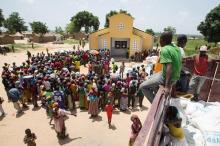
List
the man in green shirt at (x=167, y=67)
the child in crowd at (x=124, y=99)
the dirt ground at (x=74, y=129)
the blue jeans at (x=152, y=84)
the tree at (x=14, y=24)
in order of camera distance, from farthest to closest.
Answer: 1. the tree at (x=14, y=24)
2. the child in crowd at (x=124, y=99)
3. the dirt ground at (x=74, y=129)
4. the blue jeans at (x=152, y=84)
5. the man in green shirt at (x=167, y=67)

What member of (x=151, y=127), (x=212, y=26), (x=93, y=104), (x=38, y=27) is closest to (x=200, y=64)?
(x=151, y=127)

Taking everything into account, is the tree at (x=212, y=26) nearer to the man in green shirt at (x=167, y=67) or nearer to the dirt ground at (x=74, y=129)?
the dirt ground at (x=74, y=129)

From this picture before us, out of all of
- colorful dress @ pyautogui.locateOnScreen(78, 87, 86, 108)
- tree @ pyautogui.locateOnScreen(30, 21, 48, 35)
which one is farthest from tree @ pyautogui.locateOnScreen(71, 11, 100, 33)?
colorful dress @ pyautogui.locateOnScreen(78, 87, 86, 108)

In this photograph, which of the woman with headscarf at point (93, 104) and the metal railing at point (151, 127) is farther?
the woman with headscarf at point (93, 104)

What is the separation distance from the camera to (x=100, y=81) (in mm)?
11719

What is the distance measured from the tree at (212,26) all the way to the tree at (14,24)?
202 ft

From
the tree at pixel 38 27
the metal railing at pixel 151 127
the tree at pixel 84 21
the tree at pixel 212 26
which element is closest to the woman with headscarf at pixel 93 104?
the metal railing at pixel 151 127

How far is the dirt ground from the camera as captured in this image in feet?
29.0

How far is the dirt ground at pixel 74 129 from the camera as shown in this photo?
8852 millimetres

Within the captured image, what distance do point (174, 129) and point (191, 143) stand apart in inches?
19.8

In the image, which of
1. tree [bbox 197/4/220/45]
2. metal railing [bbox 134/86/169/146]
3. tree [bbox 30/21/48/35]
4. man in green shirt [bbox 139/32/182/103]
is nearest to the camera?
metal railing [bbox 134/86/169/146]

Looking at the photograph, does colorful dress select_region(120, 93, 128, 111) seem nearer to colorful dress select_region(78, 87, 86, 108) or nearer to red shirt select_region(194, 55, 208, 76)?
colorful dress select_region(78, 87, 86, 108)

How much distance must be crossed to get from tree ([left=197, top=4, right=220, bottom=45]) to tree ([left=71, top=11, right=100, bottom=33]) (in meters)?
44.8

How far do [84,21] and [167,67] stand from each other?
82074 millimetres
